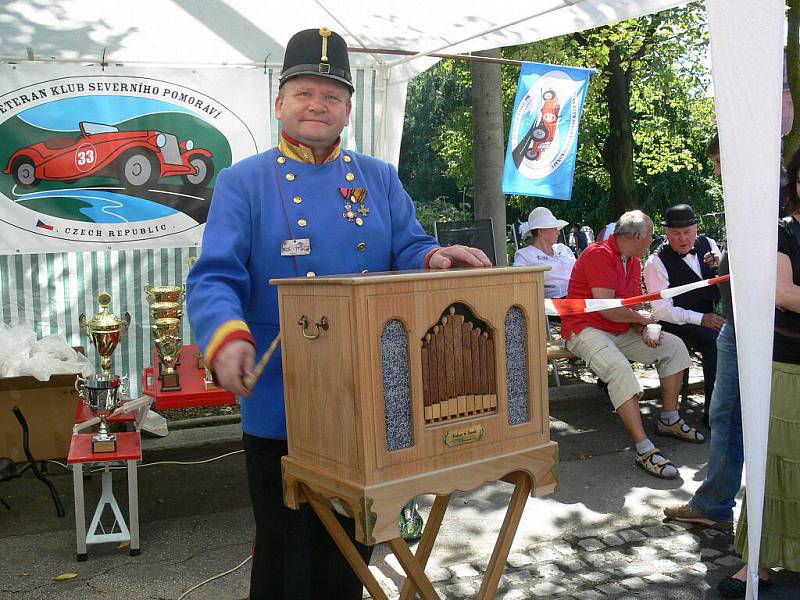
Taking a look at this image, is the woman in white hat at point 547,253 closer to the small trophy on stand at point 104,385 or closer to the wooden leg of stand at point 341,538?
the small trophy on stand at point 104,385

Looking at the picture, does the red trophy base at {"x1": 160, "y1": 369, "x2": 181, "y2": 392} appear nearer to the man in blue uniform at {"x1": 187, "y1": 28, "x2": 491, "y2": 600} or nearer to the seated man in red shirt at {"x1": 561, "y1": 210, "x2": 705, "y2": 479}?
the man in blue uniform at {"x1": 187, "y1": 28, "x2": 491, "y2": 600}

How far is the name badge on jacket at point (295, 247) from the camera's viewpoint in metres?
2.09

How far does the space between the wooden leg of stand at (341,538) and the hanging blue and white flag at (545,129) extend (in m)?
3.70

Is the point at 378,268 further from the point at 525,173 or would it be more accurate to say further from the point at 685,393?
the point at 685,393

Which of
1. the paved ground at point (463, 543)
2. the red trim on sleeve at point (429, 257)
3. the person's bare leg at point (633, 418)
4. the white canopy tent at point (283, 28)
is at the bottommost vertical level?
the paved ground at point (463, 543)

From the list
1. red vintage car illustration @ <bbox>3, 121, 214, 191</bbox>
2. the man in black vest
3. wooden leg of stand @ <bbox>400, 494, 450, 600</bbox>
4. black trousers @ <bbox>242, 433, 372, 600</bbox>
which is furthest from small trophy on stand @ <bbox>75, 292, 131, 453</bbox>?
the man in black vest

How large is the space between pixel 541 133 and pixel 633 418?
6.27 feet

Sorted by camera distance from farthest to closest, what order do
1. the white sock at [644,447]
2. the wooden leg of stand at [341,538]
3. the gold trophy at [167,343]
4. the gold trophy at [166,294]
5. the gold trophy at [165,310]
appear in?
the white sock at [644,447]
the gold trophy at [166,294]
the gold trophy at [165,310]
the gold trophy at [167,343]
the wooden leg of stand at [341,538]

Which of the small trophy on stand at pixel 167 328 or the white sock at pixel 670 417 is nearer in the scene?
the small trophy on stand at pixel 167 328

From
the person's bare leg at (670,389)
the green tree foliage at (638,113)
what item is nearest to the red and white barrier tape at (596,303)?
the person's bare leg at (670,389)

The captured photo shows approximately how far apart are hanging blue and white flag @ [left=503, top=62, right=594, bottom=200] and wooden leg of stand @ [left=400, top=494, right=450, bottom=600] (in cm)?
340

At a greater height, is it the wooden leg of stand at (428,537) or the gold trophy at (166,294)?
the gold trophy at (166,294)

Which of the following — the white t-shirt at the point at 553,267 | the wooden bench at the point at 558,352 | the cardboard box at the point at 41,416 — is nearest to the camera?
the cardboard box at the point at 41,416

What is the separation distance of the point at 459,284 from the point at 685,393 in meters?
5.45
